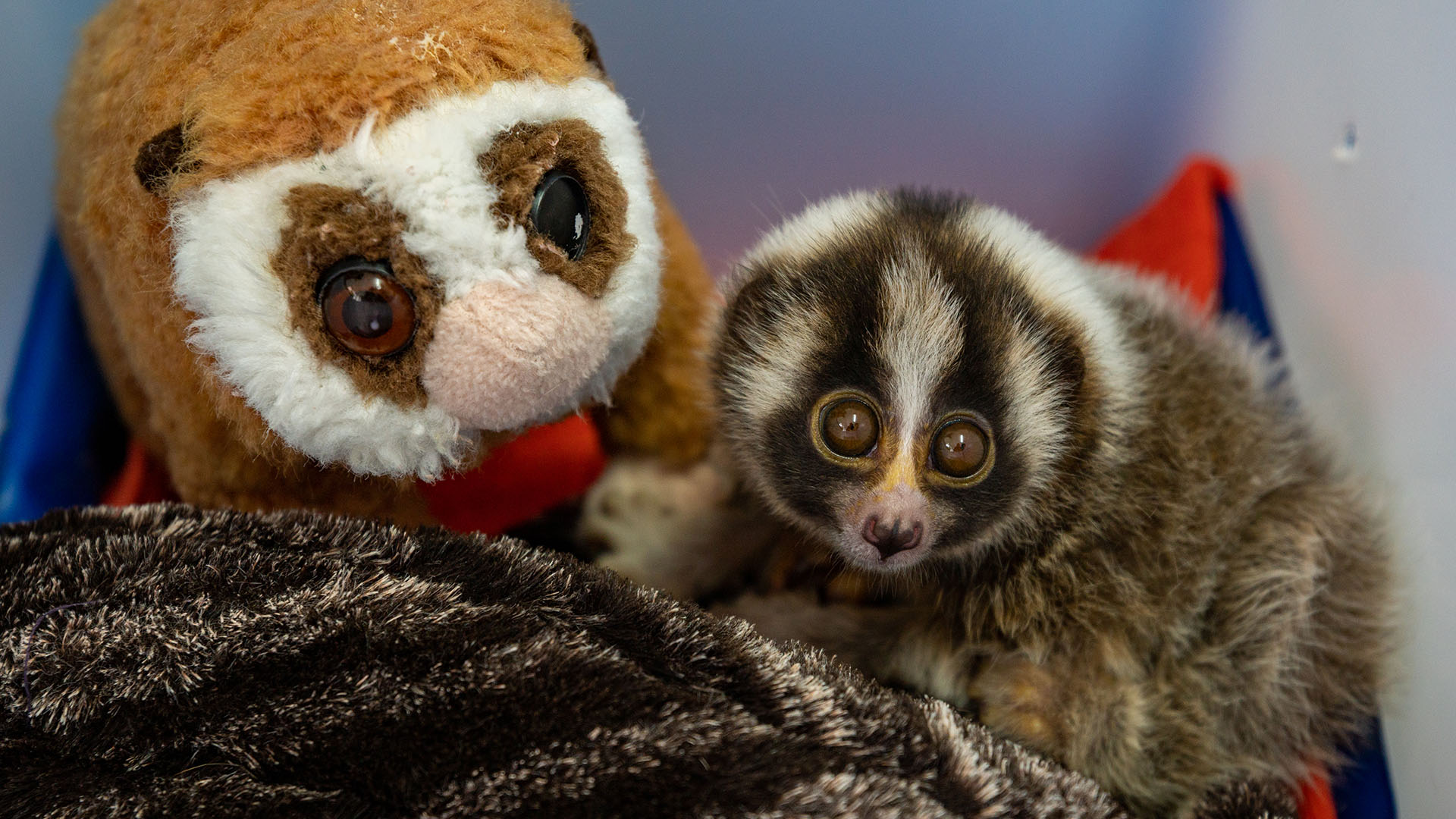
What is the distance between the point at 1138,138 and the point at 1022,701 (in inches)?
71.5

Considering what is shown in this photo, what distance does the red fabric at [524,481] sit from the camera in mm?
1787

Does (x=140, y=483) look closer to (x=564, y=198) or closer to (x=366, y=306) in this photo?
(x=366, y=306)

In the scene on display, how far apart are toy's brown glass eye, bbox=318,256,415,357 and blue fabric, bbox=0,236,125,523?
118 cm

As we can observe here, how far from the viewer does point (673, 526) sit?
196cm

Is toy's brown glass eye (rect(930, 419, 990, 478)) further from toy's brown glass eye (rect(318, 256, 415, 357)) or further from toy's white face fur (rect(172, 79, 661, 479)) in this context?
toy's brown glass eye (rect(318, 256, 415, 357))

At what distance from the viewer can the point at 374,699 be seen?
3.84ft

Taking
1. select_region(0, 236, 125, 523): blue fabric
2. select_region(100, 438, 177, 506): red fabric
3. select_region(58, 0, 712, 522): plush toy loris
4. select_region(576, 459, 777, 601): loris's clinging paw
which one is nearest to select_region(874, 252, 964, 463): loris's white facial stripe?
select_region(58, 0, 712, 522): plush toy loris

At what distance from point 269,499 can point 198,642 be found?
39 cm

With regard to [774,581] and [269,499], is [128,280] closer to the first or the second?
[269,499]

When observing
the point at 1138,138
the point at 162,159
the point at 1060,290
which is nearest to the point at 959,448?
the point at 1060,290

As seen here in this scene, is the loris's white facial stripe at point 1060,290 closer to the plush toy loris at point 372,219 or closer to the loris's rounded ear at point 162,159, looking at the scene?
the plush toy loris at point 372,219

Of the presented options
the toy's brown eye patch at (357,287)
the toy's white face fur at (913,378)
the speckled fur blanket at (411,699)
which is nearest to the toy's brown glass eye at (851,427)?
the toy's white face fur at (913,378)

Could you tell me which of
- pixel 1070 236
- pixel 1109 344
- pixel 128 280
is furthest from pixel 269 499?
pixel 1070 236

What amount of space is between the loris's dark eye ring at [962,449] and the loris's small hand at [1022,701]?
1.14 feet
